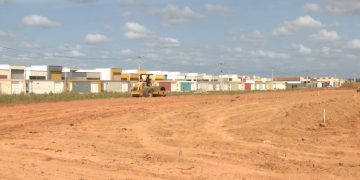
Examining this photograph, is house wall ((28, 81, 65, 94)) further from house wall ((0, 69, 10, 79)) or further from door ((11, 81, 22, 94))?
house wall ((0, 69, 10, 79))

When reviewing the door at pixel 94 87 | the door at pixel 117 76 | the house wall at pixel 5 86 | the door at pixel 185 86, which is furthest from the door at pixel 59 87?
the door at pixel 185 86

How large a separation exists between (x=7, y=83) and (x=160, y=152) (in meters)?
59.8

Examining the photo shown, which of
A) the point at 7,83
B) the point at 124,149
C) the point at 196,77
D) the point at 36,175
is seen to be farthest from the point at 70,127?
the point at 196,77

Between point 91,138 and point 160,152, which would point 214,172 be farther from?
point 91,138

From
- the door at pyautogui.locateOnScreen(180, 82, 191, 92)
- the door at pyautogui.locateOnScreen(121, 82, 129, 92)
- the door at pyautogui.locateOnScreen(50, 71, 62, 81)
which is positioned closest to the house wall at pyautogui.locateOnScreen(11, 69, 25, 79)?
the door at pyautogui.locateOnScreen(50, 71, 62, 81)

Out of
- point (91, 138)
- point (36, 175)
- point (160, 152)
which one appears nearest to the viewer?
point (36, 175)

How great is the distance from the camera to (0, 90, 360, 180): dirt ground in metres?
10.8

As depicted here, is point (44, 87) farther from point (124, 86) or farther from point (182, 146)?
point (182, 146)

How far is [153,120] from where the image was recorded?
22219mm

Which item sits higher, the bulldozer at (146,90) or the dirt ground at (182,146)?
the bulldozer at (146,90)

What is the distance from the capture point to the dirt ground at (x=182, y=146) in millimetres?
10781

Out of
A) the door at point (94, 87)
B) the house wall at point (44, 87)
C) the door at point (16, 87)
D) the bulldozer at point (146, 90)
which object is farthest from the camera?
the door at point (94, 87)

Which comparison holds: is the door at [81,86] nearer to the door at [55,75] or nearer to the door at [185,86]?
the door at [55,75]

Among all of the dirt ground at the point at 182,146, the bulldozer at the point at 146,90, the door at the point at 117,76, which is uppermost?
the door at the point at 117,76
